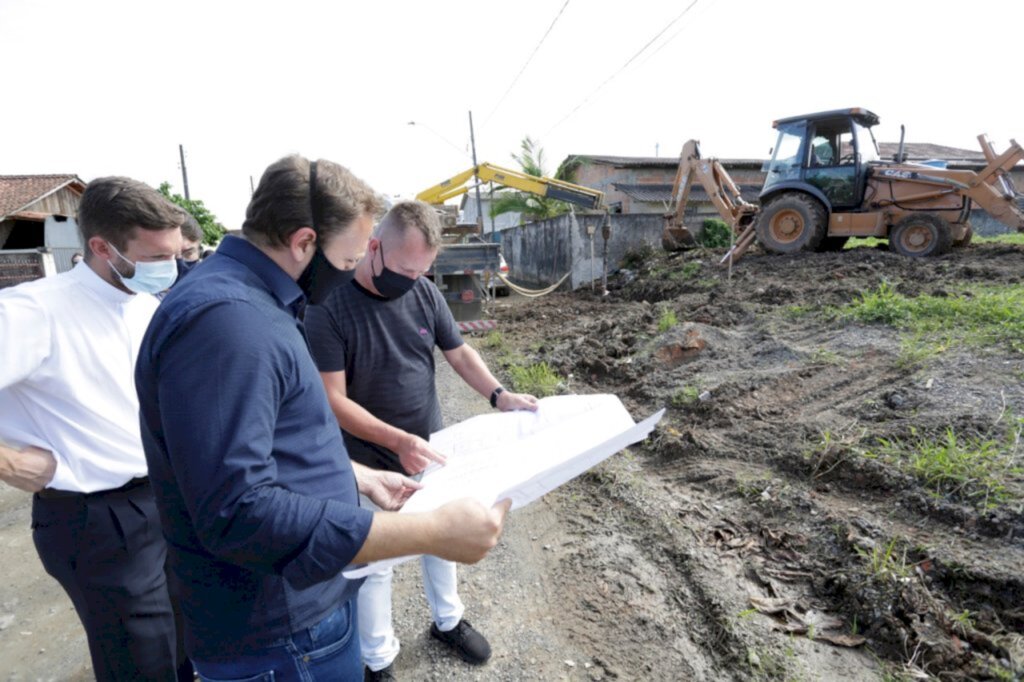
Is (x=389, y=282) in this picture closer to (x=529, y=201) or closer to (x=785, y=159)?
(x=785, y=159)

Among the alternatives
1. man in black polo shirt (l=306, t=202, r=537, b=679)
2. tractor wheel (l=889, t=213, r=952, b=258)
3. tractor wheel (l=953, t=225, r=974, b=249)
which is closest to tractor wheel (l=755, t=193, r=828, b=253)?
tractor wheel (l=889, t=213, r=952, b=258)

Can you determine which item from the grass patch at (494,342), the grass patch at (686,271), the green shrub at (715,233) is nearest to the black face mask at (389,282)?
the grass patch at (494,342)

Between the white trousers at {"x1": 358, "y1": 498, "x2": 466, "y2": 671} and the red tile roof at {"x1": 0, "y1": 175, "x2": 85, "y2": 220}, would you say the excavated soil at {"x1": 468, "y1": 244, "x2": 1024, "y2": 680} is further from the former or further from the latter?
the red tile roof at {"x1": 0, "y1": 175, "x2": 85, "y2": 220}

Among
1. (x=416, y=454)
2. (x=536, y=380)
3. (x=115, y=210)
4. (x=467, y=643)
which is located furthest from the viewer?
(x=536, y=380)

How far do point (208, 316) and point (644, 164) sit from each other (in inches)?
977

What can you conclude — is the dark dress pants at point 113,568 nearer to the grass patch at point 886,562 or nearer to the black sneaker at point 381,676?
the black sneaker at point 381,676

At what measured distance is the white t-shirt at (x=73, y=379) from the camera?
1592 mm

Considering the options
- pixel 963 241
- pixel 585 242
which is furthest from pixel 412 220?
pixel 585 242

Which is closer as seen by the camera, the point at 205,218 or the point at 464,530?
the point at 464,530

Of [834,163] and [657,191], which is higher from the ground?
[657,191]

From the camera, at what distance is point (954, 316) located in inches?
209

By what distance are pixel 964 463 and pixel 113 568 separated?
13.0 ft

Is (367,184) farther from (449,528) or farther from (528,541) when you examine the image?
(528,541)

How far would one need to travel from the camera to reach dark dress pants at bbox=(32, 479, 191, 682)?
168 centimetres
